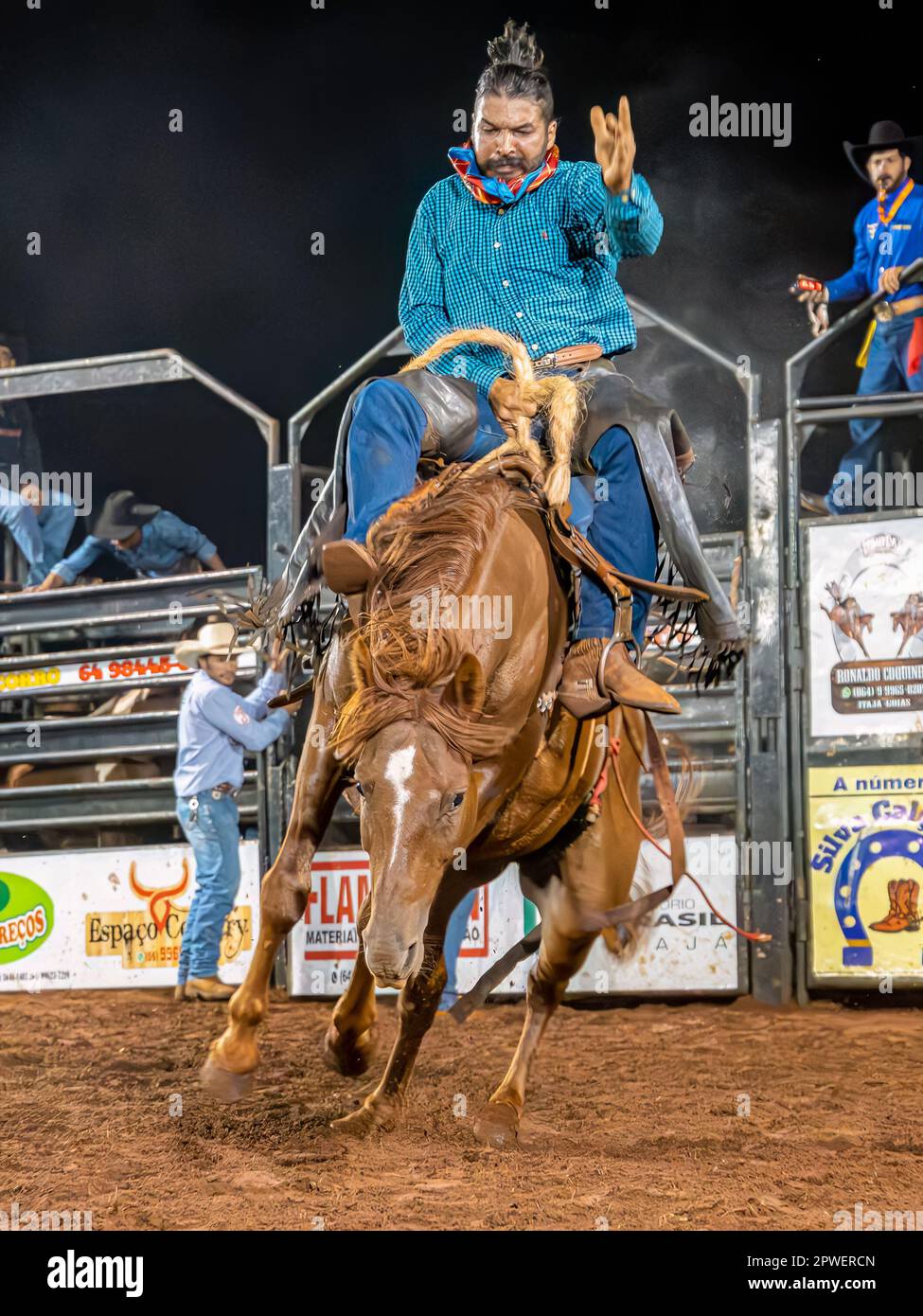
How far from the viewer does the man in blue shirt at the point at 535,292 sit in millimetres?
3297

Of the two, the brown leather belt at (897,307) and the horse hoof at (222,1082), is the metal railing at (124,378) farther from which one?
the horse hoof at (222,1082)

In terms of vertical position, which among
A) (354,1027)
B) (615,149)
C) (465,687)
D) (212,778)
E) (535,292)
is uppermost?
(615,149)

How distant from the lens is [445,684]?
2758 mm

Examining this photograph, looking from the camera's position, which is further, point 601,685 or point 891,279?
point 891,279

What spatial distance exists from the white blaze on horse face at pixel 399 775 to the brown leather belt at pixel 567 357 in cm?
154

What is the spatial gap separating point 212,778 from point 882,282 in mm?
4091

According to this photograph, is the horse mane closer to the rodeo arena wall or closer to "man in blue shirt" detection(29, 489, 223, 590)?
the rodeo arena wall

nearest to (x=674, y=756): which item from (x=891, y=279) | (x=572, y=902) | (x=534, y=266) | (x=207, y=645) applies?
(x=207, y=645)

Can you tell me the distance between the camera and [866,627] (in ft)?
20.3

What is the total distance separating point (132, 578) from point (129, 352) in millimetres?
1259

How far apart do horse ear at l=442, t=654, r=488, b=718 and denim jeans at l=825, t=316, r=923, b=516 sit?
4.02 metres

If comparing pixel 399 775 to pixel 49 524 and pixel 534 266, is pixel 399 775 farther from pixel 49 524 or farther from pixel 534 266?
pixel 49 524
